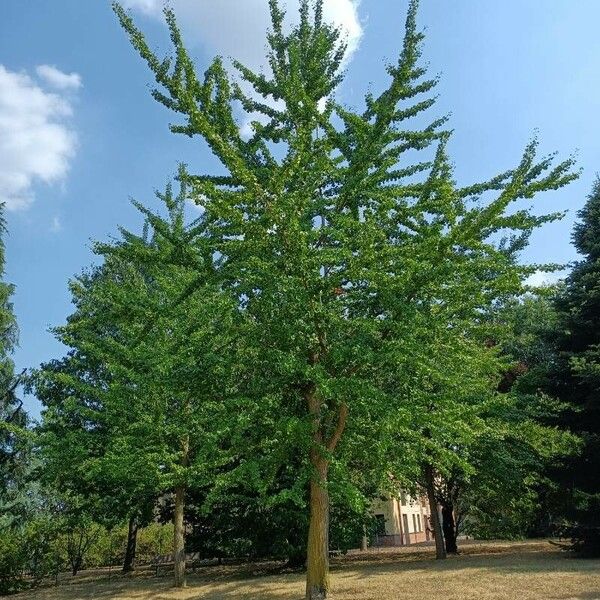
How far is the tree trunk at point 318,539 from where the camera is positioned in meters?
8.71

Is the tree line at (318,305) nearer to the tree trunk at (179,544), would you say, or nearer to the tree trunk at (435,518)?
the tree trunk at (179,544)

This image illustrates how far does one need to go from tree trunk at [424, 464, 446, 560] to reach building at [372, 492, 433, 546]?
15452mm

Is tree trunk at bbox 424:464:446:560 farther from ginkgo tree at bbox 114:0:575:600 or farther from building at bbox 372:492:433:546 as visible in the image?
building at bbox 372:492:433:546

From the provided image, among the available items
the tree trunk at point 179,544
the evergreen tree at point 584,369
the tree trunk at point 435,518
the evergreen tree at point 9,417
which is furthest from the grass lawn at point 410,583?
the evergreen tree at point 9,417

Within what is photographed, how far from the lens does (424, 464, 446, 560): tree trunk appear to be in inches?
646

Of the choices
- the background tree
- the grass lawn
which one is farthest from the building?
the background tree

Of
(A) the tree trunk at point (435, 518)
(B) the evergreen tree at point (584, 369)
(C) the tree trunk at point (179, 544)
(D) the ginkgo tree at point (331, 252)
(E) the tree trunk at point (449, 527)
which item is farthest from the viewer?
(E) the tree trunk at point (449, 527)

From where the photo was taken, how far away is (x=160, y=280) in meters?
14.3

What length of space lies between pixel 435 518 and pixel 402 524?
103 ft

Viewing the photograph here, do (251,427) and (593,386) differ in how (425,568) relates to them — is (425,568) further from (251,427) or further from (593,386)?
(251,427)

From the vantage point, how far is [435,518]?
17141 millimetres

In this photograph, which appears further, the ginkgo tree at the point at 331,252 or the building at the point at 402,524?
the building at the point at 402,524

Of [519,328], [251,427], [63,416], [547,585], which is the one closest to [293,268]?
[251,427]

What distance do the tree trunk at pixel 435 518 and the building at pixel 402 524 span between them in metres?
15.5
